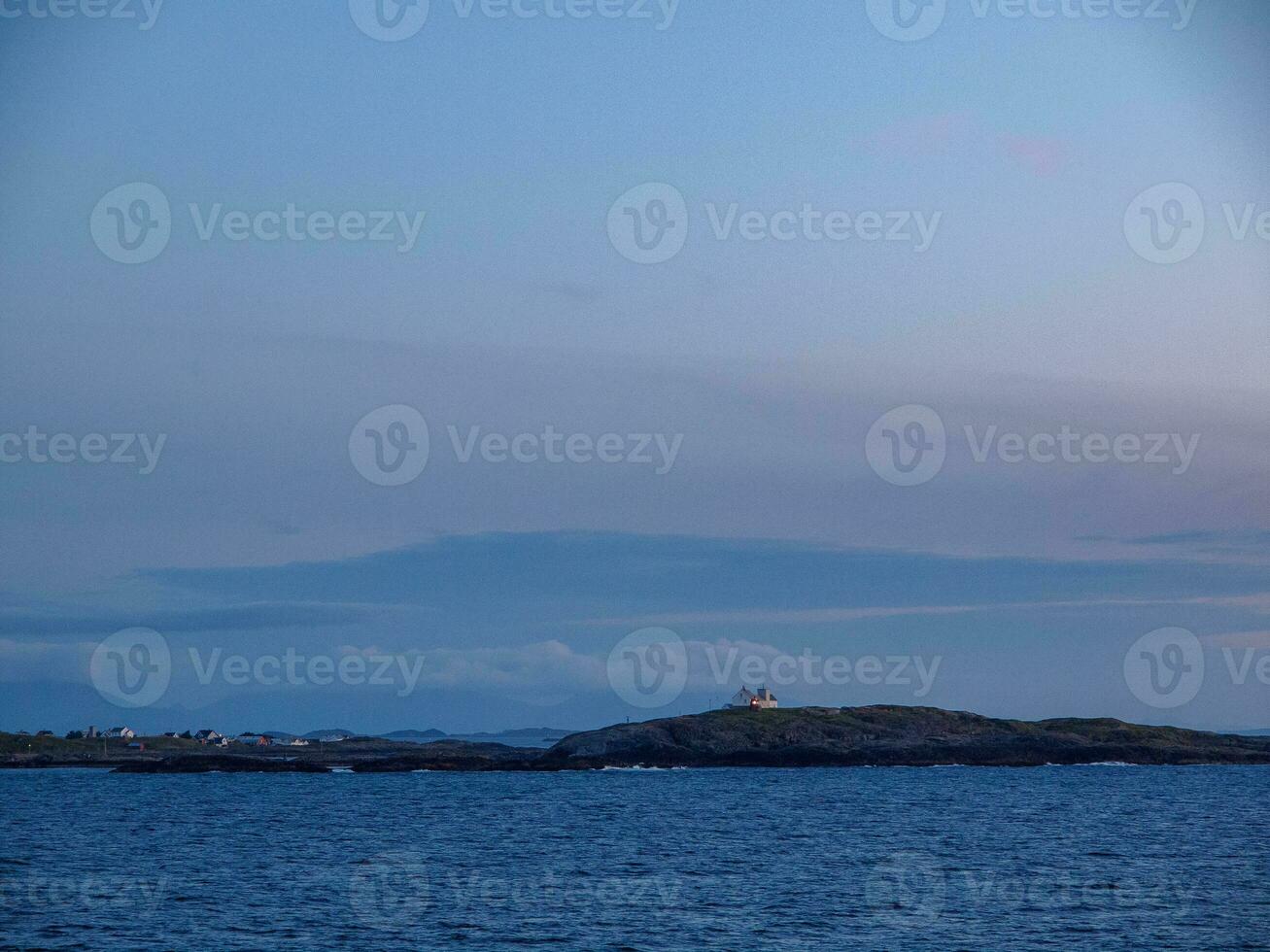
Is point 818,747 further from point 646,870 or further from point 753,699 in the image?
point 646,870

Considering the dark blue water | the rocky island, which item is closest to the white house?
the rocky island

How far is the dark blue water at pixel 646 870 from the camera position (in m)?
39.8

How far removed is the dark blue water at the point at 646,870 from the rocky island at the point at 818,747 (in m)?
46.1

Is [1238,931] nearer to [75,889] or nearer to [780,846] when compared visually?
[780,846]

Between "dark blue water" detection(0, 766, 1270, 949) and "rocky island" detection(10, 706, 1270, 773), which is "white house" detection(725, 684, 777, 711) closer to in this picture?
"rocky island" detection(10, 706, 1270, 773)

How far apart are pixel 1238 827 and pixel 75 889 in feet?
195

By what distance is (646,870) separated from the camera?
54750mm

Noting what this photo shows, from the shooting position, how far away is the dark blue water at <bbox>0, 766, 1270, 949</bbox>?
39812mm

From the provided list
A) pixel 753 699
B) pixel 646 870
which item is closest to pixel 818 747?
pixel 753 699

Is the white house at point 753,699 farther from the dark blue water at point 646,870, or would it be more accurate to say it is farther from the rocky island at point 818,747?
the dark blue water at point 646,870

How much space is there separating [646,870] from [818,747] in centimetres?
10010

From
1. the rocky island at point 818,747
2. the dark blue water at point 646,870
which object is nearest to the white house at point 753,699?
the rocky island at point 818,747

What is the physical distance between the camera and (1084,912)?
142ft

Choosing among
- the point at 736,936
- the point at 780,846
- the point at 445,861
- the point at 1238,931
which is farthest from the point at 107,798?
the point at 1238,931
